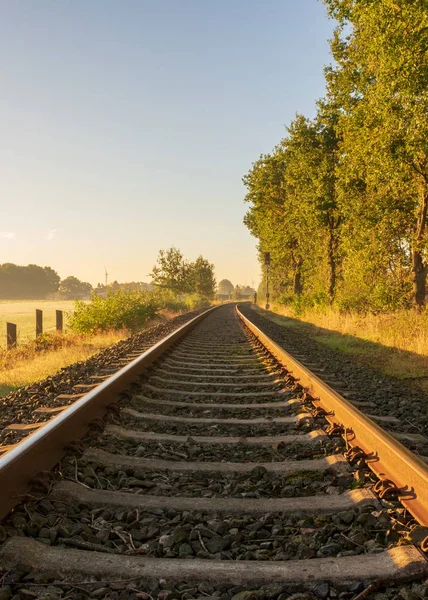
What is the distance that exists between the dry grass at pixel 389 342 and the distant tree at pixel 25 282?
160 m

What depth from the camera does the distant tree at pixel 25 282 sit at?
541ft

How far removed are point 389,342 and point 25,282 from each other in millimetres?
171072

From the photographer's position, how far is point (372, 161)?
12508 mm

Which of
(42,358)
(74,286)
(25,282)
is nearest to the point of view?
(42,358)

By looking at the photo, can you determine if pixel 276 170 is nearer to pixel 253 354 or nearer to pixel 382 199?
pixel 382 199

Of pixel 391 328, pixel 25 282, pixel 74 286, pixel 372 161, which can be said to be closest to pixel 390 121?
pixel 372 161

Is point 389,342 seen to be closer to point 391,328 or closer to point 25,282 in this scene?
point 391,328

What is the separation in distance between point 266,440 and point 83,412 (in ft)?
4.47

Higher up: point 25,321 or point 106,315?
point 106,315

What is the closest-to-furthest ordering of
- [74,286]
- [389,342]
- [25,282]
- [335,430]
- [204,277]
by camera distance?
[335,430] → [389,342] → [204,277] → [25,282] → [74,286]

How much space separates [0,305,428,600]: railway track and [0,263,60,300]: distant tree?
167644mm

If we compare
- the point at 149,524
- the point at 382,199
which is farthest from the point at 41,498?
the point at 382,199

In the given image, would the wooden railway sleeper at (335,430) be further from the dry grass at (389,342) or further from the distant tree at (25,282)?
the distant tree at (25,282)

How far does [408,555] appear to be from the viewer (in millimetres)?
1884
